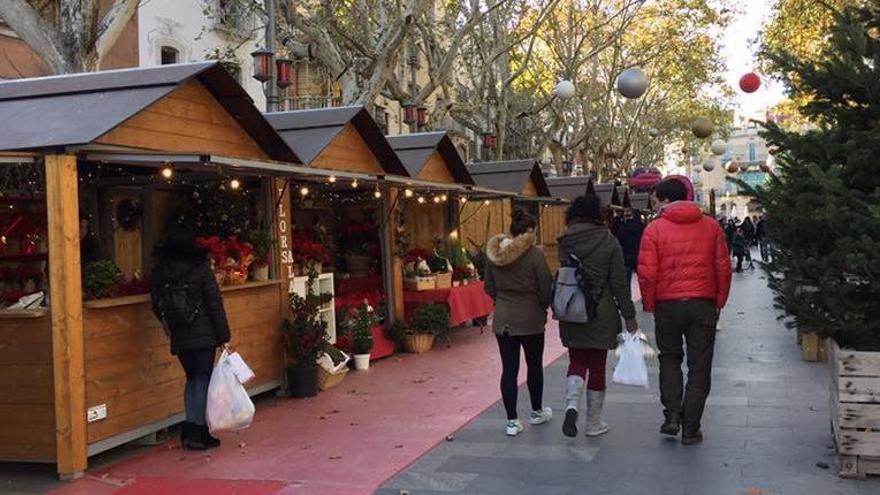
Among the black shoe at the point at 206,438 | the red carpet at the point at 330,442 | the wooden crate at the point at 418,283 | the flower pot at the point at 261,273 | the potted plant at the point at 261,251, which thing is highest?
the potted plant at the point at 261,251

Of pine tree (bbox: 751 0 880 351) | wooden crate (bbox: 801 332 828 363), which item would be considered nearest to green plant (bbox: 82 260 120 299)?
pine tree (bbox: 751 0 880 351)

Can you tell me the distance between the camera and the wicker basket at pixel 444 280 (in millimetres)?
12531

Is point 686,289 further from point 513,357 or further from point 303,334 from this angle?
point 303,334

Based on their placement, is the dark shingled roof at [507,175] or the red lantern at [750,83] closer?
the red lantern at [750,83]

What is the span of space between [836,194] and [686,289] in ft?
4.08

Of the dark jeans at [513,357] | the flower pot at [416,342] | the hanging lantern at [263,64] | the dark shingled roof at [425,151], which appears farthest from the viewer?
the dark shingled roof at [425,151]

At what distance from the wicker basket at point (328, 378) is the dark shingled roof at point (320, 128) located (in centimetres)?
223

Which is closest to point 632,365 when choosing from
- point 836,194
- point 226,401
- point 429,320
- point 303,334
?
point 836,194

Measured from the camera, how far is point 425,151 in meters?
12.8

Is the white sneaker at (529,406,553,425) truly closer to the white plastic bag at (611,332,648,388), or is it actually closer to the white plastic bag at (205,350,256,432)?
the white plastic bag at (611,332,648,388)

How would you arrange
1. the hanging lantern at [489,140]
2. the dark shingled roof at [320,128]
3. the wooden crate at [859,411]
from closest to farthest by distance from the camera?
the wooden crate at [859,411], the dark shingled roof at [320,128], the hanging lantern at [489,140]

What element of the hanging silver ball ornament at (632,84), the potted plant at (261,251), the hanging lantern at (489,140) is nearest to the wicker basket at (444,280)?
the potted plant at (261,251)

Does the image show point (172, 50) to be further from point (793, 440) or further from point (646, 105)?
point (646, 105)

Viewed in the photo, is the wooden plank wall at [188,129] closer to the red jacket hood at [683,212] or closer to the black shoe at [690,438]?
the red jacket hood at [683,212]
